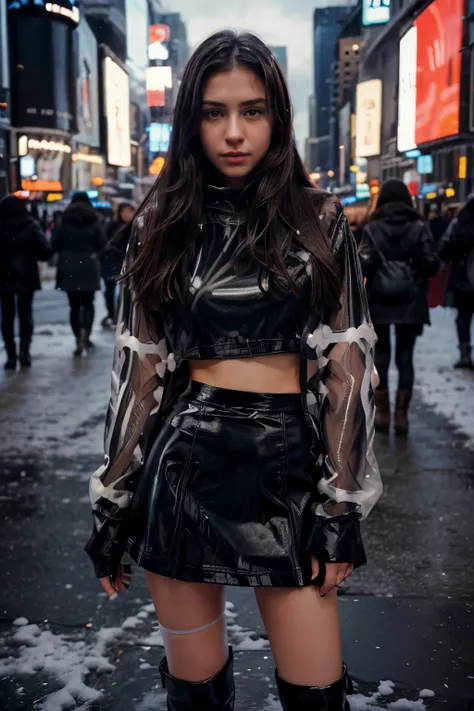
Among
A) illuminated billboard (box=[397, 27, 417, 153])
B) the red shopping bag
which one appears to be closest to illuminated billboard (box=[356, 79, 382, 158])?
illuminated billboard (box=[397, 27, 417, 153])

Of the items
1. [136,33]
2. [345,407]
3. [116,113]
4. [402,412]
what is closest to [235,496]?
[345,407]

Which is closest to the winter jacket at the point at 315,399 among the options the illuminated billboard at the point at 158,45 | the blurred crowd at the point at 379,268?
the blurred crowd at the point at 379,268

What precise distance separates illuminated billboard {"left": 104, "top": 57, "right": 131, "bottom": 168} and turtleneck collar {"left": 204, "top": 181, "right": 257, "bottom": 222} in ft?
178

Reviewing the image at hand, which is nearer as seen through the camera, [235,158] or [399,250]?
[235,158]

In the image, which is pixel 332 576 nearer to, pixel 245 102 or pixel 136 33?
pixel 245 102

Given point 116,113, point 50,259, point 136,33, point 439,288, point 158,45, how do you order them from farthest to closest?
point 136,33 → point 158,45 → point 116,113 → point 439,288 → point 50,259

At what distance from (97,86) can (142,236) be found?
7007cm

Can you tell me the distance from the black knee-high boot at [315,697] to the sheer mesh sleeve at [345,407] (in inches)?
12.0

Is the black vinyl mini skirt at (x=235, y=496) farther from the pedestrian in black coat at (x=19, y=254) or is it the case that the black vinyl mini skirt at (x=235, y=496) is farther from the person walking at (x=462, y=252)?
the pedestrian in black coat at (x=19, y=254)

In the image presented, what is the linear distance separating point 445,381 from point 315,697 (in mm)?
7650

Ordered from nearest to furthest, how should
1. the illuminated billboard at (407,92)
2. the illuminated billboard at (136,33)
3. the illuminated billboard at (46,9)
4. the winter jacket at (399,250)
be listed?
the winter jacket at (399,250) < the illuminated billboard at (407,92) < the illuminated billboard at (46,9) < the illuminated billboard at (136,33)

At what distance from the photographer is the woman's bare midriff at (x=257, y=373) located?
2.17 metres

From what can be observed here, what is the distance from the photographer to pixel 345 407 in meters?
2.20

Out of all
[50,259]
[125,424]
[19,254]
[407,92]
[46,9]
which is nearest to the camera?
[125,424]
